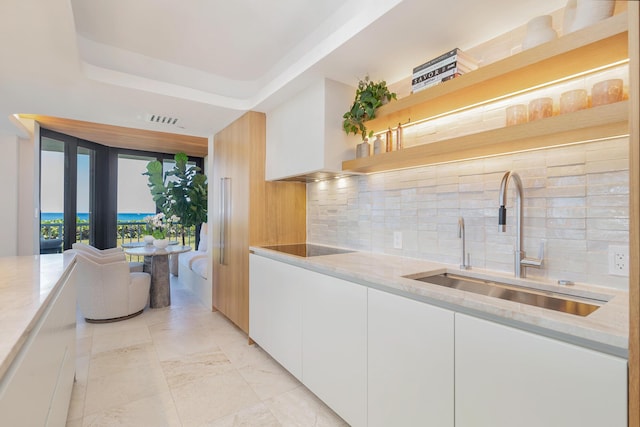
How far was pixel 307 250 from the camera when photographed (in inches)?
108

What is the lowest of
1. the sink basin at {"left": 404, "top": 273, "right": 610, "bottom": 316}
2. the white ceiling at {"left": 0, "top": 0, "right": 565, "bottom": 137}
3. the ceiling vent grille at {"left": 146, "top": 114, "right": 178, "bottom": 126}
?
the sink basin at {"left": 404, "top": 273, "right": 610, "bottom": 316}

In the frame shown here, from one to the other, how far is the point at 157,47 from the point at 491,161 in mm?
2554

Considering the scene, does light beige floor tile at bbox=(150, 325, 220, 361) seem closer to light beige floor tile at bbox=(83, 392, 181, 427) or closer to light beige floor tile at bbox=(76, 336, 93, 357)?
light beige floor tile at bbox=(76, 336, 93, 357)

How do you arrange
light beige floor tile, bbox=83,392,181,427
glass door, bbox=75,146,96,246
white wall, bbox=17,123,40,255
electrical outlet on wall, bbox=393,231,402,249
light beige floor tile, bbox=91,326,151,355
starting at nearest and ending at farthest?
light beige floor tile, bbox=83,392,181,427, electrical outlet on wall, bbox=393,231,402,249, light beige floor tile, bbox=91,326,151,355, white wall, bbox=17,123,40,255, glass door, bbox=75,146,96,246

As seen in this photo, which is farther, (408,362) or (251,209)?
(251,209)

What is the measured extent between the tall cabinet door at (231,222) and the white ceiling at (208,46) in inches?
18.7

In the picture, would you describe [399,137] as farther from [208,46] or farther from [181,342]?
[181,342]

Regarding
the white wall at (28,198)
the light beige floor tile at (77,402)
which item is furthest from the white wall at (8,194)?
the light beige floor tile at (77,402)

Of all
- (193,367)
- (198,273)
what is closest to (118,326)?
(198,273)

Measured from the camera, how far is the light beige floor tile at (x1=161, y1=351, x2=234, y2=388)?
2338 millimetres

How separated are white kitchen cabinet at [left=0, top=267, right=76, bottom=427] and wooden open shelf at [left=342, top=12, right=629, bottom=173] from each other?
180cm

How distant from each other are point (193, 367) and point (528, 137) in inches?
108

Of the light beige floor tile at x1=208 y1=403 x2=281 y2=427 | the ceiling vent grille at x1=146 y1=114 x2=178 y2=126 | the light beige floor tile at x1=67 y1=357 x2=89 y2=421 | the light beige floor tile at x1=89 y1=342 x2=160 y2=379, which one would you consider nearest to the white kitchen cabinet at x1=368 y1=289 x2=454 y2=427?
the light beige floor tile at x1=208 y1=403 x2=281 y2=427

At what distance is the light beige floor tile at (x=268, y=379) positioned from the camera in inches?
86.5
